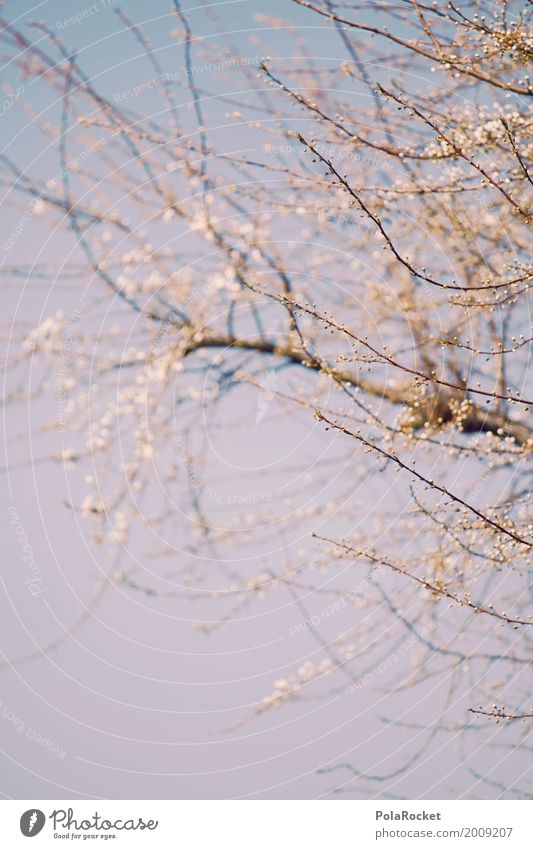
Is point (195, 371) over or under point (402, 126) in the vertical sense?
under

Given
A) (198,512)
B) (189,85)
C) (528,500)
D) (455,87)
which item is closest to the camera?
(528,500)

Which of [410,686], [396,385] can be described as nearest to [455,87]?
[396,385]

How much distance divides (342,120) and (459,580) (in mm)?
1861

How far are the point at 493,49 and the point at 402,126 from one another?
866 mm

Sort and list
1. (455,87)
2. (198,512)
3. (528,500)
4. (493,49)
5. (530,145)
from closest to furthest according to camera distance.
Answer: (493,49), (528,500), (530,145), (455,87), (198,512)

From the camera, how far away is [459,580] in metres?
2.99

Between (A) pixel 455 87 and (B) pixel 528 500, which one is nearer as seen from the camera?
(B) pixel 528 500

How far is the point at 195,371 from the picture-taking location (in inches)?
160
